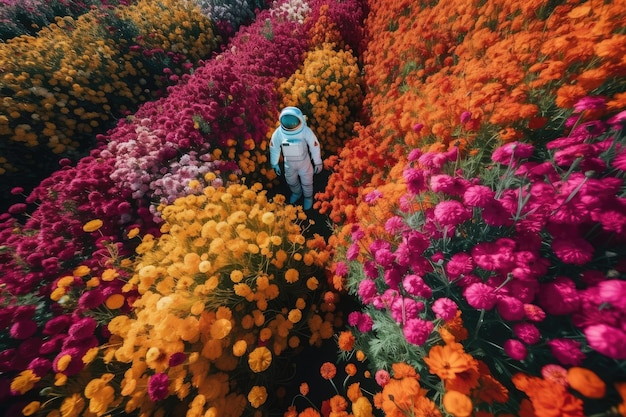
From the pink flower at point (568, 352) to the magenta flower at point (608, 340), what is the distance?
217mm

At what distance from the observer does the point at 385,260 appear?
5.57ft

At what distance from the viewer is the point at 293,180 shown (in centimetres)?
417

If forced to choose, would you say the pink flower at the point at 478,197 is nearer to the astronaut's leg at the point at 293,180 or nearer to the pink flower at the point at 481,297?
the pink flower at the point at 481,297

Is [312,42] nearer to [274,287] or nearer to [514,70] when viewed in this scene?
[514,70]

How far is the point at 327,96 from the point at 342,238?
3.19 m

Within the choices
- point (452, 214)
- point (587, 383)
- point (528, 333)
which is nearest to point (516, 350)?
point (528, 333)

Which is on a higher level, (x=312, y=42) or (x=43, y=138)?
(x=312, y=42)

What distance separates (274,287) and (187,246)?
99 centimetres

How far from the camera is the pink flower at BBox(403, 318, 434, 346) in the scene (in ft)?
4.64

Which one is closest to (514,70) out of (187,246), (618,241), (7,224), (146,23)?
(618,241)

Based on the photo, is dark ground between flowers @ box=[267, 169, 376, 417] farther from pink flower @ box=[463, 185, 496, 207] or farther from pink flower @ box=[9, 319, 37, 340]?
pink flower @ box=[9, 319, 37, 340]

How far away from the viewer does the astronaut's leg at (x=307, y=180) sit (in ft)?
12.8

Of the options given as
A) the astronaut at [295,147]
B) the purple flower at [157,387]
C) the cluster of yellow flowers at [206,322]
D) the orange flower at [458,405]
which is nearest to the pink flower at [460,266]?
the orange flower at [458,405]

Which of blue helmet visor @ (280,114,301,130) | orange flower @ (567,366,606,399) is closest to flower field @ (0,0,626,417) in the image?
orange flower @ (567,366,606,399)
